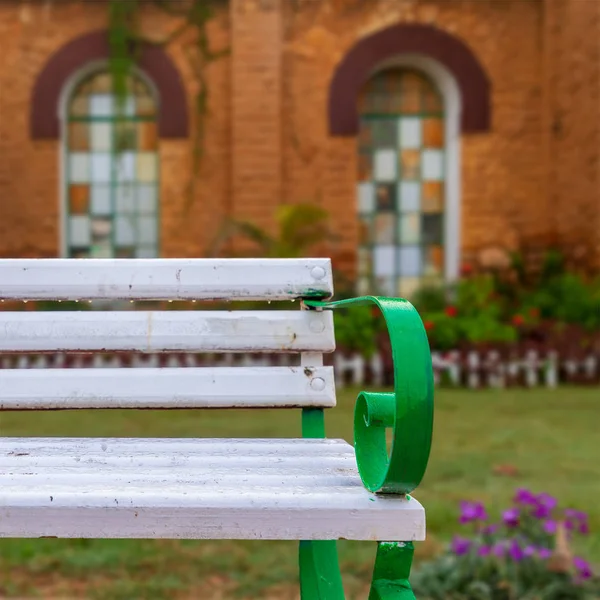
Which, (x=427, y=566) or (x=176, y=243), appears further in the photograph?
(x=176, y=243)

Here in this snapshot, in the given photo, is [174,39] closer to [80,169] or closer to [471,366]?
[80,169]

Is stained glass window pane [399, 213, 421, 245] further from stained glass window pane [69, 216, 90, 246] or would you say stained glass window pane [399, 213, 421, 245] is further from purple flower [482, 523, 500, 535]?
purple flower [482, 523, 500, 535]

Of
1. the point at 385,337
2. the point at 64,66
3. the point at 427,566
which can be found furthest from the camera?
the point at 64,66

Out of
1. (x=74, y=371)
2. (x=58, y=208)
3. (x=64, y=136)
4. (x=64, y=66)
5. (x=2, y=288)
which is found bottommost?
(x=74, y=371)

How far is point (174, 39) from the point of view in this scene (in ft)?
32.1

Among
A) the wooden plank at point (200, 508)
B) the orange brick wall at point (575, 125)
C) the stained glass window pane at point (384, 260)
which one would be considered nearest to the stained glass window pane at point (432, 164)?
the stained glass window pane at point (384, 260)

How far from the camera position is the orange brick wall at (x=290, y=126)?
377 inches

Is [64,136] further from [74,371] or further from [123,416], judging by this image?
[74,371]

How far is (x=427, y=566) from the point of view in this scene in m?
2.40

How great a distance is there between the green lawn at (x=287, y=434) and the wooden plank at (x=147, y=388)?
90 centimetres

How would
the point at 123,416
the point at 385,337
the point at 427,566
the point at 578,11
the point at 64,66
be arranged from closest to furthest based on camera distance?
the point at 427,566 < the point at 123,416 < the point at 385,337 < the point at 578,11 < the point at 64,66

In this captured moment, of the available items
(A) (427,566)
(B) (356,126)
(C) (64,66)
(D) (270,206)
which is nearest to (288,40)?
(B) (356,126)

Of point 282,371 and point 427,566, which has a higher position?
point 282,371

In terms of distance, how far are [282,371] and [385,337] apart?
6.19m
